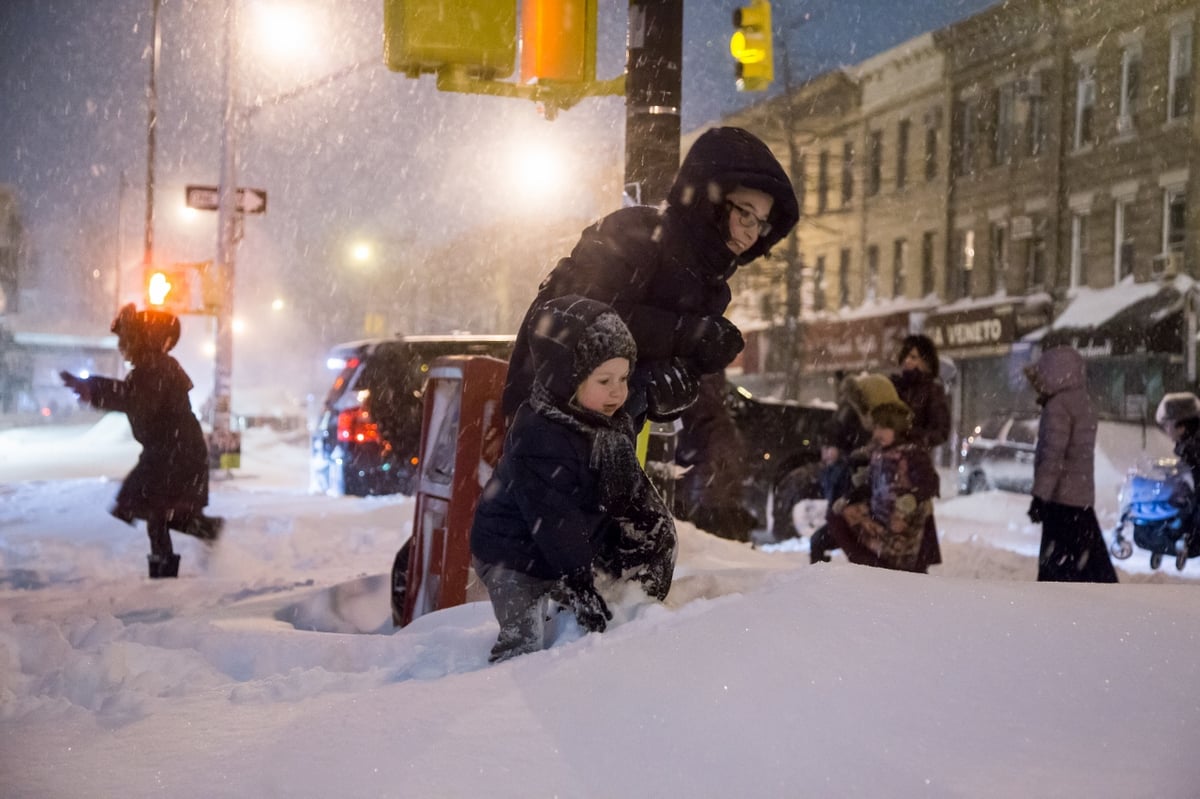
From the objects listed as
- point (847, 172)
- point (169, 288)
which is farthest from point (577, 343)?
point (847, 172)

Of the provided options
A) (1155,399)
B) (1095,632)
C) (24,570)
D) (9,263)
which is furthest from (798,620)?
(9,263)

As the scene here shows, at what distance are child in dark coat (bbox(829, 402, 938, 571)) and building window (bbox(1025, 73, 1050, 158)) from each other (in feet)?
79.7

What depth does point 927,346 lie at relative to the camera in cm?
736

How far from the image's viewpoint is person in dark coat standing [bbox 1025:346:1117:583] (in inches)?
269

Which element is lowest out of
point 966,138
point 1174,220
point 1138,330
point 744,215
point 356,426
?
point 356,426

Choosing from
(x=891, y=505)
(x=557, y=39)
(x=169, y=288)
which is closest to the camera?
(x=891, y=505)

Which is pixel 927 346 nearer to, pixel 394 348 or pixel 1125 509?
pixel 1125 509

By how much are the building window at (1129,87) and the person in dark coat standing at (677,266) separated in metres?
24.6

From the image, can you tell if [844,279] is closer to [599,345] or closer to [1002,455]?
[1002,455]

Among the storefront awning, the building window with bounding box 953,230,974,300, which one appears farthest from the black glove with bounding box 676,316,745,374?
the building window with bounding box 953,230,974,300

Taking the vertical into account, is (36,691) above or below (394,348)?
below

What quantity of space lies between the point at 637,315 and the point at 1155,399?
73.6ft

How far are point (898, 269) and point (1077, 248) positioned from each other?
6.88 meters

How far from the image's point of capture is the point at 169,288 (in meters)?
17.2
